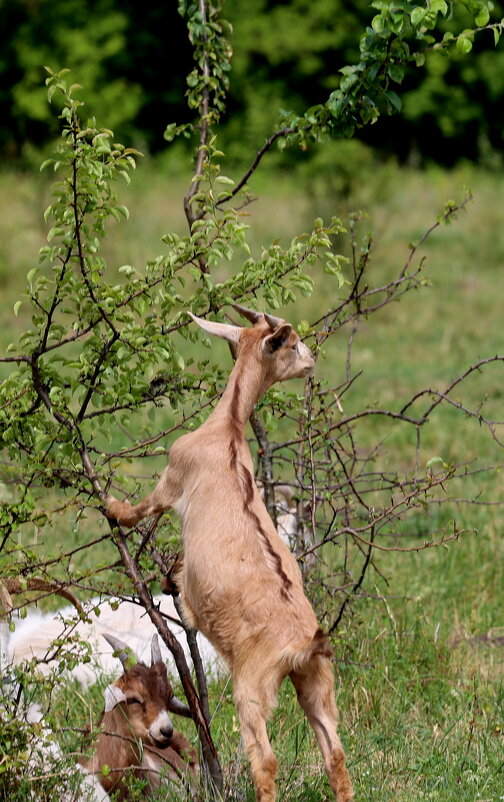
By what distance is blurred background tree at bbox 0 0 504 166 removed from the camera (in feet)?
66.3

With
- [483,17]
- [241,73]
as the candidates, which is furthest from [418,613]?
[241,73]

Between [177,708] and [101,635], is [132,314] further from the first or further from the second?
[101,635]

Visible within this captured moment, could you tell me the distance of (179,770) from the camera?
168 inches

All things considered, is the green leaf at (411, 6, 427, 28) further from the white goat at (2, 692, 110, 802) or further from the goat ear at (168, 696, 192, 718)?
the white goat at (2, 692, 110, 802)

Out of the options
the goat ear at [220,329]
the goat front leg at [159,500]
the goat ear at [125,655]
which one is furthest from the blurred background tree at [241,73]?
the goat front leg at [159,500]

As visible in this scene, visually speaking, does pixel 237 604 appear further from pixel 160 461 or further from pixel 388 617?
pixel 160 461

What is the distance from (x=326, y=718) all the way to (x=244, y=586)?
1.47 feet

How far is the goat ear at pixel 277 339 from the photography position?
3795 millimetres

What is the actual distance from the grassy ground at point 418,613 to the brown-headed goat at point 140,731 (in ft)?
0.73

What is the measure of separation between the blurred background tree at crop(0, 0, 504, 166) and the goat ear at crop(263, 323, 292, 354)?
16.8m

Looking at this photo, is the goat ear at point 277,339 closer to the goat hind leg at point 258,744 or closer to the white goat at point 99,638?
the goat hind leg at point 258,744

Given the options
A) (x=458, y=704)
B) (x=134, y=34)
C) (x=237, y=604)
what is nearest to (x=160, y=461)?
(x=458, y=704)

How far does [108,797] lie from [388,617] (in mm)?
1981

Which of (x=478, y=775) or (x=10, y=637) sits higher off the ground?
(x=10, y=637)
